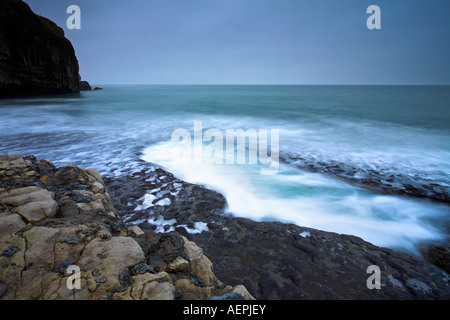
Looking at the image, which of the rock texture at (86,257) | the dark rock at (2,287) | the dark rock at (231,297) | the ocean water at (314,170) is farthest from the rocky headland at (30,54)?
the dark rock at (231,297)

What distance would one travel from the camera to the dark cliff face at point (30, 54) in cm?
2286

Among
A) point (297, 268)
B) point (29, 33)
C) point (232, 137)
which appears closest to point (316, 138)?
point (232, 137)

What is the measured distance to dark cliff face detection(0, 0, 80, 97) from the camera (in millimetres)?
22859

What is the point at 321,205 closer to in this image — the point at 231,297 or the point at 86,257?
the point at 231,297

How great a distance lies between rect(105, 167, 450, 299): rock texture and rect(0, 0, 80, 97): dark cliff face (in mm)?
29852

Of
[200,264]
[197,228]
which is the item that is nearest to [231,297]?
[200,264]

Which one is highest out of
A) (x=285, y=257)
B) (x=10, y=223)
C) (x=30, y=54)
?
(x=30, y=54)

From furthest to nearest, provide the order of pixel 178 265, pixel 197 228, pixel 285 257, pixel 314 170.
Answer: pixel 314 170, pixel 197 228, pixel 285 257, pixel 178 265

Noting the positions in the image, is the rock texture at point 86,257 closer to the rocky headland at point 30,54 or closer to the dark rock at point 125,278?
the dark rock at point 125,278

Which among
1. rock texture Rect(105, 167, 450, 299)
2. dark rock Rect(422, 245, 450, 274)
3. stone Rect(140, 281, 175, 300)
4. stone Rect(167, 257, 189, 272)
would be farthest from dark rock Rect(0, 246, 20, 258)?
dark rock Rect(422, 245, 450, 274)

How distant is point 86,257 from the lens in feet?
7.00

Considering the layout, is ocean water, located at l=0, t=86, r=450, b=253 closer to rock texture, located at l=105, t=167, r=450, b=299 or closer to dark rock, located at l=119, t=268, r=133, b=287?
rock texture, located at l=105, t=167, r=450, b=299

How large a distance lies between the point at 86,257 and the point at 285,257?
239cm
